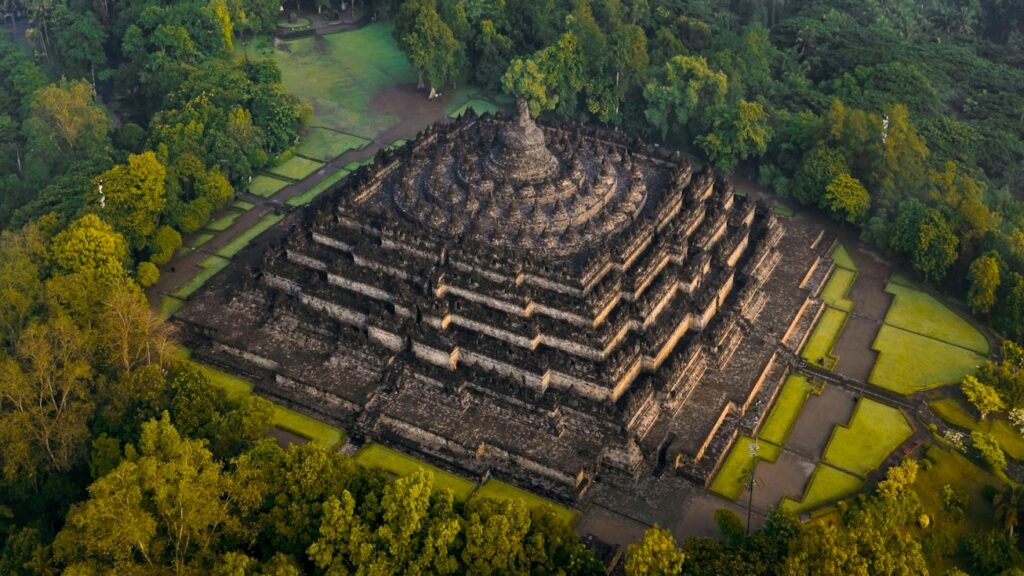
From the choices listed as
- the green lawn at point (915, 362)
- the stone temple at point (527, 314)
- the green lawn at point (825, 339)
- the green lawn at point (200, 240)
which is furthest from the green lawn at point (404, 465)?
the green lawn at point (915, 362)

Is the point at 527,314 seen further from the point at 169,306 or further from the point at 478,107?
the point at 478,107

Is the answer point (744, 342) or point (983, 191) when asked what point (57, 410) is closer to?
point (744, 342)

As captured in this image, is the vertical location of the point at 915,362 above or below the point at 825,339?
above

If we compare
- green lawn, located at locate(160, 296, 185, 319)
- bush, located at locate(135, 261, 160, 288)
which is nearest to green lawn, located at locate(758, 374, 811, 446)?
green lawn, located at locate(160, 296, 185, 319)

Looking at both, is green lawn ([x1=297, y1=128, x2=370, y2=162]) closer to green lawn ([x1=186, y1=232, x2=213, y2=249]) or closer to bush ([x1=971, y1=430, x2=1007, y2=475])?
green lawn ([x1=186, y1=232, x2=213, y2=249])

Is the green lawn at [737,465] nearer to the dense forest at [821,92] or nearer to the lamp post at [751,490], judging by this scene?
the lamp post at [751,490]

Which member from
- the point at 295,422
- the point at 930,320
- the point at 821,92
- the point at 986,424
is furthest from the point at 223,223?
the point at 821,92
